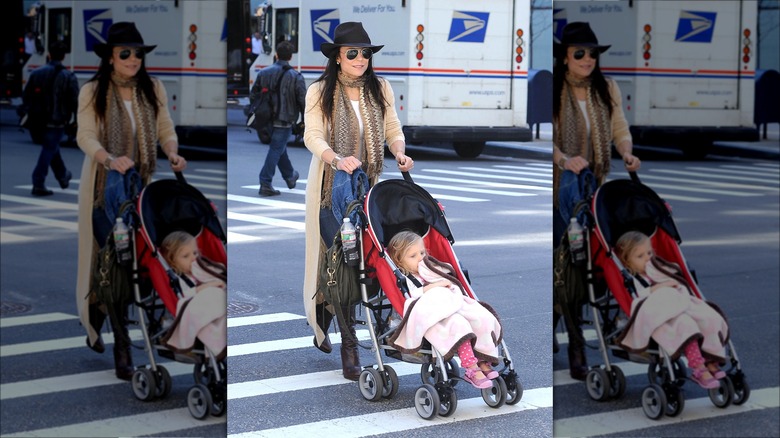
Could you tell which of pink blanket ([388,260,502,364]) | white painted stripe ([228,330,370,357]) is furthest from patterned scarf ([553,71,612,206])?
white painted stripe ([228,330,370,357])

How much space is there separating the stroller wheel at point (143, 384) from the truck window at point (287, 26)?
41.7 inches

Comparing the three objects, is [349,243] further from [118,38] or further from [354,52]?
[118,38]

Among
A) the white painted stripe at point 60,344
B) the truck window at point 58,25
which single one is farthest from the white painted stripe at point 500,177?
the truck window at point 58,25

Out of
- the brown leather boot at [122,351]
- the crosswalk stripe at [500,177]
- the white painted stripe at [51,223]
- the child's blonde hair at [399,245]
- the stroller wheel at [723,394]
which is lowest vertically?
the stroller wheel at [723,394]

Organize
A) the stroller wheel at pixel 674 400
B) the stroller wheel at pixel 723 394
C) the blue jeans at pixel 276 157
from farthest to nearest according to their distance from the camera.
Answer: the stroller wheel at pixel 723 394
the stroller wheel at pixel 674 400
the blue jeans at pixel 276 157

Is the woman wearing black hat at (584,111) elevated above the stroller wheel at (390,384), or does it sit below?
above

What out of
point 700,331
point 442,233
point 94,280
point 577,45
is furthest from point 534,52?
point 94,280

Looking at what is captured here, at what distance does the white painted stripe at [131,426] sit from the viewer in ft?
12.3

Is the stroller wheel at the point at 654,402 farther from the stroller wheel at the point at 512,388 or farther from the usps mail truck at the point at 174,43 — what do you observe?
the usps mail truck at the point at 174,43

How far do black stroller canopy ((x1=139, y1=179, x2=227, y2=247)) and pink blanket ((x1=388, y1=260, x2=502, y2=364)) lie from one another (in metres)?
0.64

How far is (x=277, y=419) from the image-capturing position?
3781 mm

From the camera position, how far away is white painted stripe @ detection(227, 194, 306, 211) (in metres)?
3.74

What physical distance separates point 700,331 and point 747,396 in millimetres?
369

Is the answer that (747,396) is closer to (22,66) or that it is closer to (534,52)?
(534,52)
